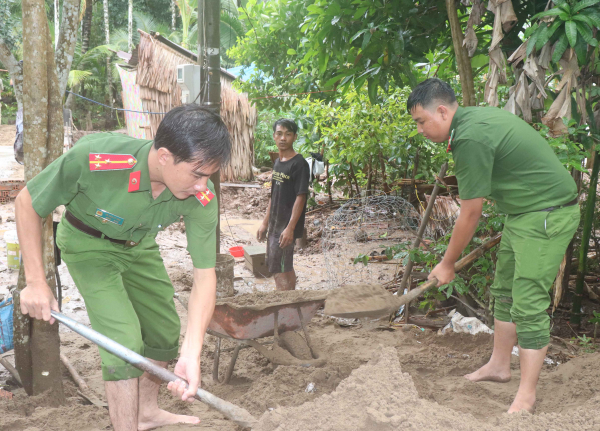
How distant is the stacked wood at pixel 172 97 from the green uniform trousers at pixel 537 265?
9848mm

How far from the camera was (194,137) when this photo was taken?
6.98 feet

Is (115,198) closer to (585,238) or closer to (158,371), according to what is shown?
(158,371)

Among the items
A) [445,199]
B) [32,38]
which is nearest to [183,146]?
[32,38]

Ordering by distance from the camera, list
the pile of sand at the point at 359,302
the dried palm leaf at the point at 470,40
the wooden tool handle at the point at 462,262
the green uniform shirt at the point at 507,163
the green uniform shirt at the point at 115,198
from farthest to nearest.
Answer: the dried palm leaf at the point at 470,40 → the wooden tool handle at the point at 462,262 → the pile of sand at the point at 359,302 → the green uniform shirt at the point at 507,163 → the green uniform shirt at the point at 115,198

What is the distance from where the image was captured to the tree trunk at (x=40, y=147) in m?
2.98

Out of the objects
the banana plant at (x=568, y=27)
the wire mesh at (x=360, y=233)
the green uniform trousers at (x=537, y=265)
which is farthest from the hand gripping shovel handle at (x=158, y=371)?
the wire mesh at (x=360, y=233)

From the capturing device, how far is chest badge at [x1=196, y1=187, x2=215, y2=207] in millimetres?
2389

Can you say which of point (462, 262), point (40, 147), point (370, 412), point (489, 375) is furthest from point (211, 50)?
point (370, 412)

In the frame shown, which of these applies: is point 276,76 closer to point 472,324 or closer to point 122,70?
point 472,324

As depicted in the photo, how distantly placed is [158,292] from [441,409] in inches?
61.8

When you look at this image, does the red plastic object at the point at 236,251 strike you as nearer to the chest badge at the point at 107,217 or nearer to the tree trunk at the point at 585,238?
the tree trunk at the point at 585,238

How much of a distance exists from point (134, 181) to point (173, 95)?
10.5 metres

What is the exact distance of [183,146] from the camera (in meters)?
2.14

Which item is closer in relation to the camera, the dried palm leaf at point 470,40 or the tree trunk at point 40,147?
the tree trunk at point 40,147
